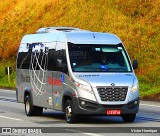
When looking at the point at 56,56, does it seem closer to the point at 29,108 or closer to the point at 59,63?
the point at 59,63

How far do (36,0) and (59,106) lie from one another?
45.3 m

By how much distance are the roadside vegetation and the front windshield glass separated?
13.5 m

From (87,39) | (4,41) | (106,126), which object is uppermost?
(87,39)

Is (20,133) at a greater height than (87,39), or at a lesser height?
lesser

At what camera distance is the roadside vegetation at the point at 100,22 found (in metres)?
43.7

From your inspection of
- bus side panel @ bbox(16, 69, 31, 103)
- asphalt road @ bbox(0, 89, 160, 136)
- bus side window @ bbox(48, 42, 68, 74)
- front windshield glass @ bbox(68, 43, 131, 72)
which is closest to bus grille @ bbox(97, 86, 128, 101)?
asphalt road @ bbox(0, 89, 160, 136)

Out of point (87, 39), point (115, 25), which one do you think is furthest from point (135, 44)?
point (87, 39)

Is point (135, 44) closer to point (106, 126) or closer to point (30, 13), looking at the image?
point (30, 13)

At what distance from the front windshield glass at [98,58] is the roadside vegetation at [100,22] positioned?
13.5 m

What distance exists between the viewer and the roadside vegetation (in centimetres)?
4366

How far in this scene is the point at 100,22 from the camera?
172ft

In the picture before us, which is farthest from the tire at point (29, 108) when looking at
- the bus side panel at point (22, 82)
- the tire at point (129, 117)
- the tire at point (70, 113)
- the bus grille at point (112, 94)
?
the bus grille at point (112, 94)

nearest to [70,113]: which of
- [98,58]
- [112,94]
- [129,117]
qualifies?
[112,94]

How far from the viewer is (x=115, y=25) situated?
165 feet
